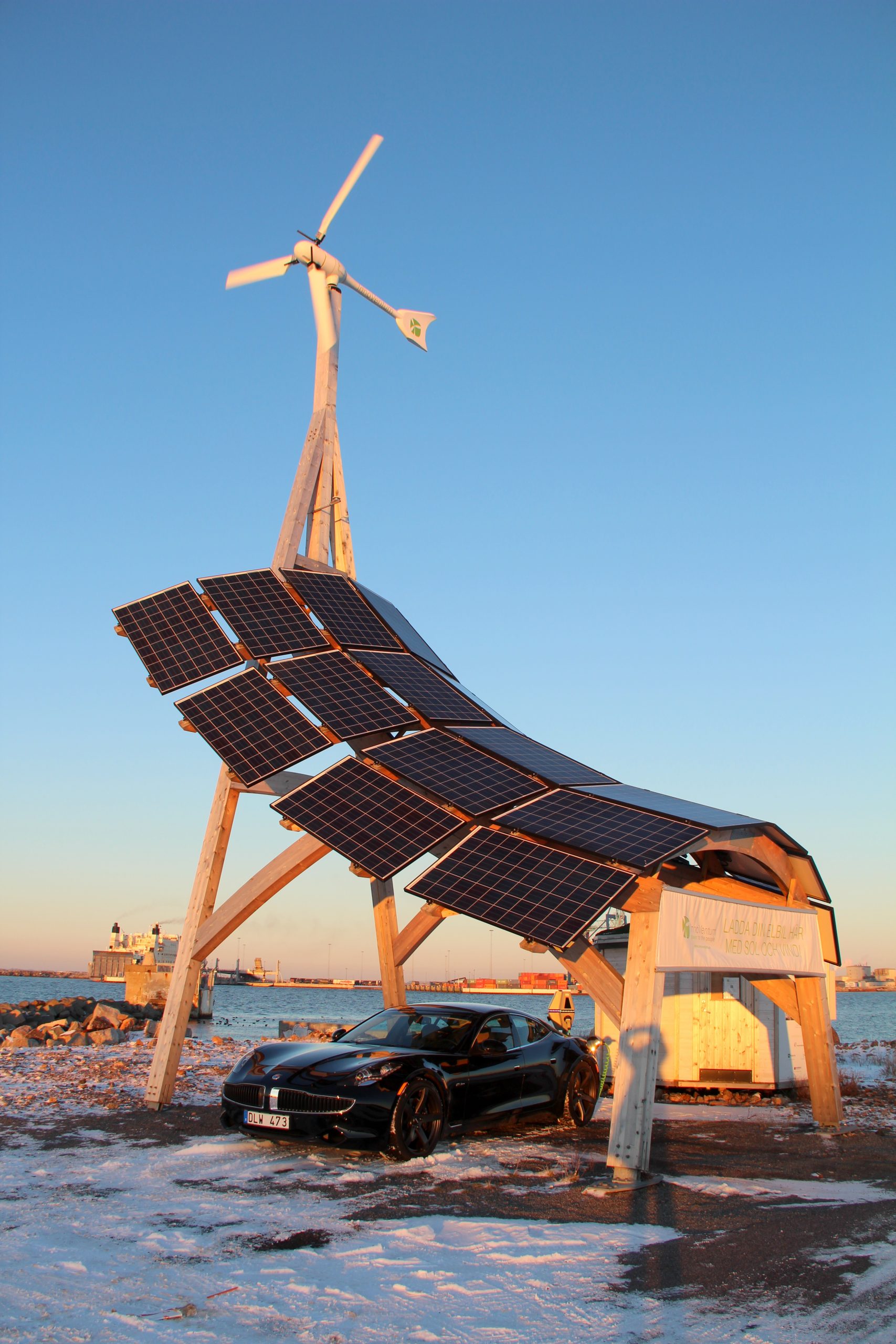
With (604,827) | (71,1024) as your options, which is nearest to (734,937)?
(604,827)

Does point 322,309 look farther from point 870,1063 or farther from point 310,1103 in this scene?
point 870,1063

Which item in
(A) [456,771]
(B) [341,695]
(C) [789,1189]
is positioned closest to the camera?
(C) [789,1189]

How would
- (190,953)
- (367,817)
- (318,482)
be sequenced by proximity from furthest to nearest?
(318,482), (190,953), (367,817)

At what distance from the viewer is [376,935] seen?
49.1ft

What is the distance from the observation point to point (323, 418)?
1738cm

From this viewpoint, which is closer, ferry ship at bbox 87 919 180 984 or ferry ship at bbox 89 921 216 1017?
ferry ship at bbox 89 921 216 1017

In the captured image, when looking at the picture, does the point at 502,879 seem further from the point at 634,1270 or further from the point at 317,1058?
the point at 634,1270

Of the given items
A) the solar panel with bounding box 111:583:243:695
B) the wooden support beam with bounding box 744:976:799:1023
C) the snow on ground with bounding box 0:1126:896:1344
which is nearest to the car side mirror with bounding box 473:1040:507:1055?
the snow on ground with bounding box 0:1126:896:1344

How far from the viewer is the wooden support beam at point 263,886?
496 inches

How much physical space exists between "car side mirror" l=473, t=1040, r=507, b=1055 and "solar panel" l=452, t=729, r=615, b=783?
10.4 ft

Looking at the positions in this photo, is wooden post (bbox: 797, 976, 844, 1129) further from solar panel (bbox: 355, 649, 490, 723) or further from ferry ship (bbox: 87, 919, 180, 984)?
ferry ship (bbox: 87, 919, 180, 984)

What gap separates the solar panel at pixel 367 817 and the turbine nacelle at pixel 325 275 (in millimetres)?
9141

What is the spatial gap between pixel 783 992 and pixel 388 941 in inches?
223

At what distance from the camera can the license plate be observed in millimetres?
9695
